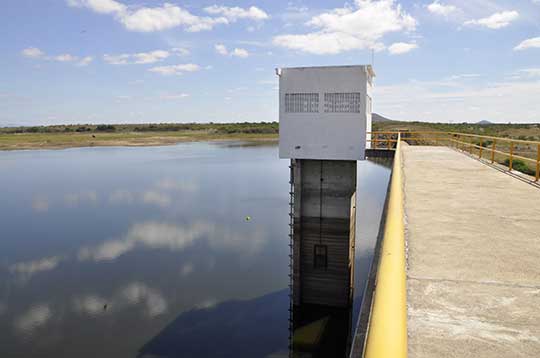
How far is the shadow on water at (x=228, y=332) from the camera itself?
1486 centimetres

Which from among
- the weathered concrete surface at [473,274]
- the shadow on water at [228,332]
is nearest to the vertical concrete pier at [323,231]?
the shadow on water at [228,332]

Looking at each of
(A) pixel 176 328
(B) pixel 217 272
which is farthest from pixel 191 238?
(A) pixel 176 328

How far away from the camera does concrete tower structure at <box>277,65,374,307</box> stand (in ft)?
52.2

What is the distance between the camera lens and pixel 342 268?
17500 mm

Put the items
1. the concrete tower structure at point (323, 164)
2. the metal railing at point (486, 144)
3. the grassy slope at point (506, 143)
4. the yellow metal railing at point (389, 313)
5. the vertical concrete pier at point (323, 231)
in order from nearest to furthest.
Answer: the yellow metal railing at point (389, 313) → the metal railing at point (486, 144) → the concrete tower structure at point (323, 164) → the vertical concrete pier at point (323, 231) → the grassy slope at point (506, 143)

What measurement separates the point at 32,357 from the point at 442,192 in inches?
564

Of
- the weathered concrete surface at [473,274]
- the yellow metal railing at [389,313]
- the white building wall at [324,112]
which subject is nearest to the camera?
the yellow metal railing at [389,313]

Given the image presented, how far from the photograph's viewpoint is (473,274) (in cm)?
398

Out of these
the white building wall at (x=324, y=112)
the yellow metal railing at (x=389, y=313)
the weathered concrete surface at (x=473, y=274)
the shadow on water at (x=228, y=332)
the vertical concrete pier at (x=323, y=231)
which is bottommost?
the shadow on water at (x=228, y=332)

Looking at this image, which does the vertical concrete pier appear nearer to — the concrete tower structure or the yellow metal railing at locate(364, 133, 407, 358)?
the concrete tower structure

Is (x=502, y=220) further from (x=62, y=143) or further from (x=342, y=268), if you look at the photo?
(x=62, y=143)

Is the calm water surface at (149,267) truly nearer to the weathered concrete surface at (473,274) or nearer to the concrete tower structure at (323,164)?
the concrete tower structure at (323,164)

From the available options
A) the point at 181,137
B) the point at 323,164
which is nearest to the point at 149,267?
the point at 323,164

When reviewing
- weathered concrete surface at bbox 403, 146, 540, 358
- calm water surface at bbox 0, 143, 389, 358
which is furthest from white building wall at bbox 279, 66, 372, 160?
weathered concrete surface at bbox 403, 146, 540, 358
